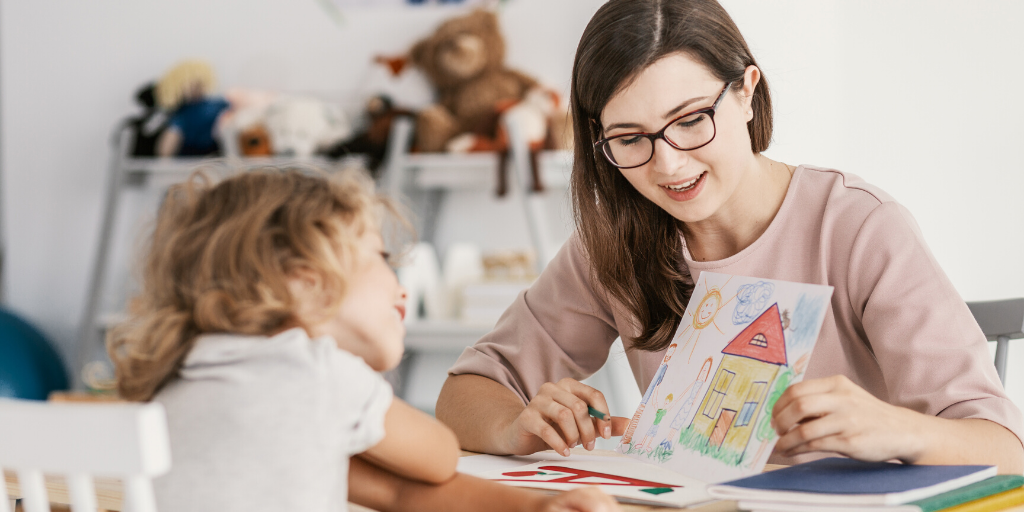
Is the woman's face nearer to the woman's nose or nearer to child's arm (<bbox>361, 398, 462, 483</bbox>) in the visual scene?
the woman's nose

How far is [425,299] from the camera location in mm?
2316

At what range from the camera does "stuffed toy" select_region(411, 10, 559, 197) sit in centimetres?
230

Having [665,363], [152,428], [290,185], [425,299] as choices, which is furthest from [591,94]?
[425,299]

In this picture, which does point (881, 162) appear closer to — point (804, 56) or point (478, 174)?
point (804, 56)

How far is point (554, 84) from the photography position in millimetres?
2514

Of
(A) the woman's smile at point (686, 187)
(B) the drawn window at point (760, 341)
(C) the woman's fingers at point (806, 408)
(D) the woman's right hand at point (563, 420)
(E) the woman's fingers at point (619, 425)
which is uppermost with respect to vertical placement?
(A) the woman's smile at point (686, 187)

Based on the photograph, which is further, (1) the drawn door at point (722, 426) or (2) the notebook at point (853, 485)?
(1) the drawn door at point (722, 426)

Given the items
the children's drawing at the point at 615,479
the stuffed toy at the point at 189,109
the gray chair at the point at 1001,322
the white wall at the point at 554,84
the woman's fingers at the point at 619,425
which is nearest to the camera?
the children's drawing at the point at 615,479

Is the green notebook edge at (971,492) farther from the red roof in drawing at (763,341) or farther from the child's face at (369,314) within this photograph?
the child's face at (369,314)

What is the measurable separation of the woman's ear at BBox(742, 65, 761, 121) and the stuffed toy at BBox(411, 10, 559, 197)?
136cm

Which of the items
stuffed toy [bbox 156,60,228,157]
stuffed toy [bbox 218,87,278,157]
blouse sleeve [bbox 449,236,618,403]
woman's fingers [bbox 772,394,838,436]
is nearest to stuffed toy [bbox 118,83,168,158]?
stuffed toy [bbox 156,60,228,157]

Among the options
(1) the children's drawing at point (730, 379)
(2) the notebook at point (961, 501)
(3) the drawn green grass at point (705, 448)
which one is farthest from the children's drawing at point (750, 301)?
(2) the notebook at point (961, 501)

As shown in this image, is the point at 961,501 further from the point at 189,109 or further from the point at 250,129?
the point at 189,109

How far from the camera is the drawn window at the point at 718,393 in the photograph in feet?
2.43
